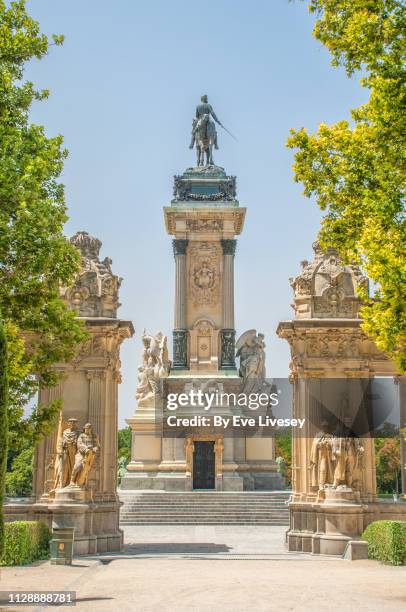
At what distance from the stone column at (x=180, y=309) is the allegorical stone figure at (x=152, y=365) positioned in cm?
67

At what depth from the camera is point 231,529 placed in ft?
102

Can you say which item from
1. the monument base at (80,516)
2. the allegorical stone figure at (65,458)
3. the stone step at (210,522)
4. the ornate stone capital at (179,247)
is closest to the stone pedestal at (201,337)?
the ornate stone capital at (179,247)

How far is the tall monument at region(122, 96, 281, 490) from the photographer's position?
133 ft

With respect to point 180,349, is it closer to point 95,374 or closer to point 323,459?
point 95,374

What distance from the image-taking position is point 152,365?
44156 millimetres

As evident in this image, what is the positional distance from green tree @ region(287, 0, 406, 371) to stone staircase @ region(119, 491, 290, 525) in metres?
20.6

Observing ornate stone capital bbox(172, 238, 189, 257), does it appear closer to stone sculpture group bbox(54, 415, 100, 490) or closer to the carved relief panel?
the carved relief panel

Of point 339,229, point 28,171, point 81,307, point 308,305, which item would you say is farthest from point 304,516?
point 28,171

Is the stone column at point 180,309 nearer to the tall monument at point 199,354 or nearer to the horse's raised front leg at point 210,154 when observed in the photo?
the tall monument at point 199,354

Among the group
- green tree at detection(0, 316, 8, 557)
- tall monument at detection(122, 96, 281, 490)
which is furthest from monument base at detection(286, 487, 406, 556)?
tall monument at detection(122, 96, 281, 490)

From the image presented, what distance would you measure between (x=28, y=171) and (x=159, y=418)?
28.4 meters

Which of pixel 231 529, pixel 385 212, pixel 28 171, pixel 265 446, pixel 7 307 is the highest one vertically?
pixel 28 171

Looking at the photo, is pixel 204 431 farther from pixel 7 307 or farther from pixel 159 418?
pixel 7 307

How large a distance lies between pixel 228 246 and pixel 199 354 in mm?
6407
